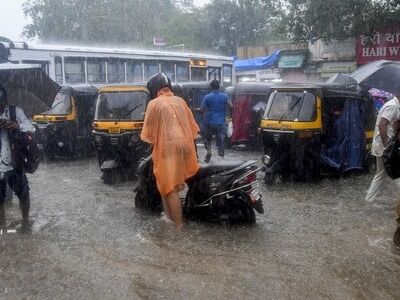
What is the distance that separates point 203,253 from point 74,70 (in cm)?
1245

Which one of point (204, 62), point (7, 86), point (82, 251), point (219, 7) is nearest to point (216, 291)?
point (82, 251)

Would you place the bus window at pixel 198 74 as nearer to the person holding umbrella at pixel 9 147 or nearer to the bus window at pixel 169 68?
the bus window at pixel 169 68

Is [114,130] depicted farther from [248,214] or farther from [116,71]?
Result: [116,71]

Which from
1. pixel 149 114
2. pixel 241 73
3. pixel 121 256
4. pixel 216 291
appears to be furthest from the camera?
pixel 241 73

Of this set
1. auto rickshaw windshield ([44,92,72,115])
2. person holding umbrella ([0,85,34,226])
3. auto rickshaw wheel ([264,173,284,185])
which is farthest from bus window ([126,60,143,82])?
person holding umbrella ([0,85,34,226])

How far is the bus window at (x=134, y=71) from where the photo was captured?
1856 cm

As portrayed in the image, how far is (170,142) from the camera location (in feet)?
20.1

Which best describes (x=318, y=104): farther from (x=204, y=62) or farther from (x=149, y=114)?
(x=204, y=62)

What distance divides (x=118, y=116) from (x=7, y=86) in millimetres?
3645

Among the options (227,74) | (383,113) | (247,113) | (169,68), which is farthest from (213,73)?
(383,113)

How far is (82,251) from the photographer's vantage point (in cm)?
→ 554

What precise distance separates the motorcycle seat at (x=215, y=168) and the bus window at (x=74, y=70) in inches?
438

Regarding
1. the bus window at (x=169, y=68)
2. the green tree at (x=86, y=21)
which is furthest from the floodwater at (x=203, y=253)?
the green tree at (x=86, y=21)

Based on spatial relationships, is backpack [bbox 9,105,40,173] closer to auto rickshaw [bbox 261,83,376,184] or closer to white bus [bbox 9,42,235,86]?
auto rickshaw [bbox 261,83,376,184]
